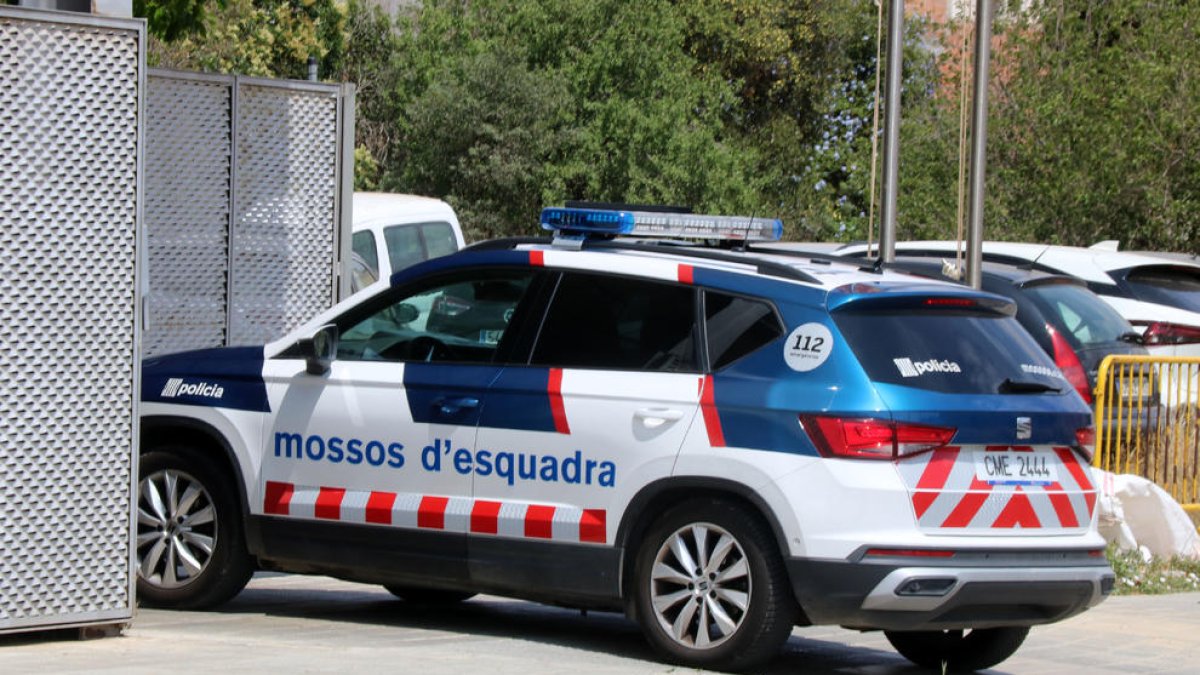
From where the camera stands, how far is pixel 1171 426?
1265cm

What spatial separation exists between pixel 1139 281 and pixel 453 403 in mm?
9139

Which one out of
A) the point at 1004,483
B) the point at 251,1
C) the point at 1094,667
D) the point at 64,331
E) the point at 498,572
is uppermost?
the point at 251,1

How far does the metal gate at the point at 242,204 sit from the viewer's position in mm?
10750

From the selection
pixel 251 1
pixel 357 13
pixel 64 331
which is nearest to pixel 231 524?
pixel 64 331

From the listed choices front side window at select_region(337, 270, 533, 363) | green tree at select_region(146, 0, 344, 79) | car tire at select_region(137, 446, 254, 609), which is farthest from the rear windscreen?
green tree at select_region(146, 0, 344, 79)

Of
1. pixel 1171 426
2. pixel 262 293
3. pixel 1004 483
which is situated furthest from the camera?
pixel 1171 426

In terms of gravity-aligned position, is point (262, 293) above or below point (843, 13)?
below

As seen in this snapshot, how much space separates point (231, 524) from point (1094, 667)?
13.1ft

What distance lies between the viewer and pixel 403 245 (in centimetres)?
1555

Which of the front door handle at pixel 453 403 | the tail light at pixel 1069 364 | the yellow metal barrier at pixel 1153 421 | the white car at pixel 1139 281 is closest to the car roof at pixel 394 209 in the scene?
the white car at pixel 1139 281

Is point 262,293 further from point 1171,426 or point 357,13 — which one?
point 357,13

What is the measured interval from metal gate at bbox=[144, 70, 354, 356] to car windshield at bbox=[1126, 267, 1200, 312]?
7.31m

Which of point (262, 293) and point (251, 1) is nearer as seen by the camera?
point (262, 293)

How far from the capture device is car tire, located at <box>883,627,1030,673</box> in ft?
26.4
